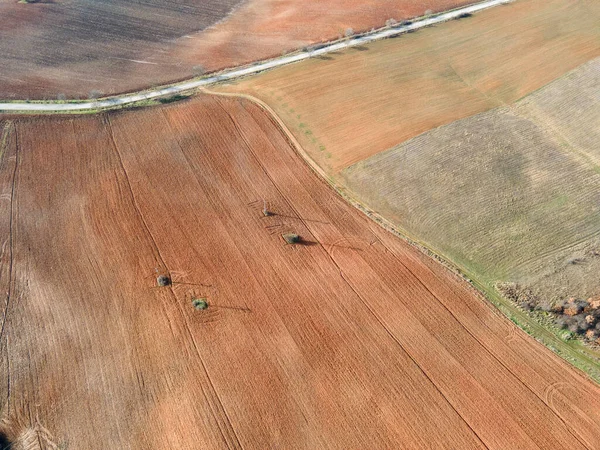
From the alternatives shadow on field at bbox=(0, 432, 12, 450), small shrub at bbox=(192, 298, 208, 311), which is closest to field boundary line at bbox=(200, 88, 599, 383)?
small shrub at bbox=(192, 298, 208, 311)

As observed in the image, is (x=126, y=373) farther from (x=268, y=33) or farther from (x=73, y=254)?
(x=268, y=33)

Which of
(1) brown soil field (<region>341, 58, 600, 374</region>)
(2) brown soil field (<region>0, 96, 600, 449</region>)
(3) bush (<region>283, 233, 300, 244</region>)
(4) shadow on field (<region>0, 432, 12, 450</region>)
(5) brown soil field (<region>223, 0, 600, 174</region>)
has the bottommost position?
(4) shadow on field (<region>0, 432, 12, 450</region>)

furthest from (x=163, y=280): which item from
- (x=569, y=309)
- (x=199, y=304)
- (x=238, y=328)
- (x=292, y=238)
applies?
(x=569, y=309)

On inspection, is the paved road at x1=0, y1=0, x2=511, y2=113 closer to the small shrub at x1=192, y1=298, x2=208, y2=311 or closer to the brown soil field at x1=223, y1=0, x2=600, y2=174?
the brown soil field at x1=223, y1=0, x2=600, y2=174

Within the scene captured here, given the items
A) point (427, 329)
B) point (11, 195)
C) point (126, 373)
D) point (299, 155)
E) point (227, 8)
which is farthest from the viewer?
point (227, 8)

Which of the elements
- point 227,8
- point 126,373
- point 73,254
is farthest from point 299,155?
point 227,8

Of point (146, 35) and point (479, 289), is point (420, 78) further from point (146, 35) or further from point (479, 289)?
point (146, 35)
